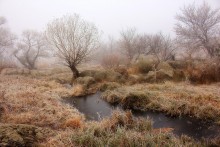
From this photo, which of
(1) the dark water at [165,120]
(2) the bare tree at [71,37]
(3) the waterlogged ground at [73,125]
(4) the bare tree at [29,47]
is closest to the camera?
(3) the waterlogged ground at [73,125]

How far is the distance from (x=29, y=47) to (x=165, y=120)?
29.3 metres

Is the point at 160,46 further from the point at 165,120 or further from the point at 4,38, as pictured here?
the point at 4,38

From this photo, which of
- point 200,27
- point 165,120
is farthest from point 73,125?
point 200,27

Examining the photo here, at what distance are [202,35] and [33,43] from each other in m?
24.7

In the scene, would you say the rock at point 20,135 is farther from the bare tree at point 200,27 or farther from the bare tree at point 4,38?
the bare tree at point 4,38

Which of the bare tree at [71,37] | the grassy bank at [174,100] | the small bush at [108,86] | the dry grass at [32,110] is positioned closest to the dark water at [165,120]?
the grassy bank at [174,100]

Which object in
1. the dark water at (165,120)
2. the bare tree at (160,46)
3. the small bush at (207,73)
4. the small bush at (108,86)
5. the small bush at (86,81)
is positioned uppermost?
the bare tree at (160,46)

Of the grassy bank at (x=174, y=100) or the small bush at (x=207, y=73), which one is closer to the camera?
the grassy bank at (x=174, y=100)

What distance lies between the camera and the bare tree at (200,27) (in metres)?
23.9

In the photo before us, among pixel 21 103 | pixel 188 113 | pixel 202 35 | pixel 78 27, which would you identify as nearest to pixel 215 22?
→ pixel 202 35

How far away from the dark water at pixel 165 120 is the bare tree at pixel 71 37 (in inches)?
224

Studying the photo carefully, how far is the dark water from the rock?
3148mm

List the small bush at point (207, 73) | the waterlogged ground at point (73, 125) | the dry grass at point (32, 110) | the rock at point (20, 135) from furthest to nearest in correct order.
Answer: the small bush at point (207, 73), the dry grass at point (32, 110), the waterlogged ground at point (73, 125), the rock at point (20, 135)

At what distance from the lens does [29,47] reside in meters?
34.8
